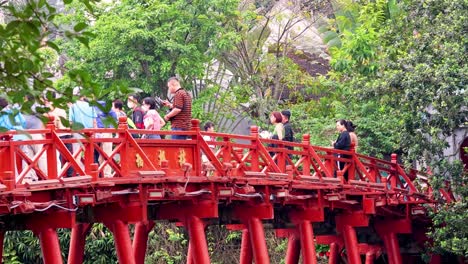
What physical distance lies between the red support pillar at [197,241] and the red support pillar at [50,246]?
10.7 ft

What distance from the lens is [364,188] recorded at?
27.6 meters

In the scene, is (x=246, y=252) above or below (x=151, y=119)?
below

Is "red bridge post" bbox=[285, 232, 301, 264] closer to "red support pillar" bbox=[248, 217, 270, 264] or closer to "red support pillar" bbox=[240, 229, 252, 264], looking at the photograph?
"red support pillar" bbox=[240, 229, 252, 264]

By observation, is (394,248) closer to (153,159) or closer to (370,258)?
(370,258)

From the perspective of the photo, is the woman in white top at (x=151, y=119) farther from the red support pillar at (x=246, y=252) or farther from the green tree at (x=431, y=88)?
the red support pillar at (x=246, y=252)

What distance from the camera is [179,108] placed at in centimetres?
2305

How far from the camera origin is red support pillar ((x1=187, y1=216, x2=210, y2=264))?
77.0ft

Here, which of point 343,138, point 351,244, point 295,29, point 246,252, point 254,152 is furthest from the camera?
point 295,29

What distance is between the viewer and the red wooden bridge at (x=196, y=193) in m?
20.1

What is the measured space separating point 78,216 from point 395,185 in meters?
9.02

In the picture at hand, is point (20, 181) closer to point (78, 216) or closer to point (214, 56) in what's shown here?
point (78, 216)

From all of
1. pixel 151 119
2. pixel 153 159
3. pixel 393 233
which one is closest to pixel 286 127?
pixel 151 119

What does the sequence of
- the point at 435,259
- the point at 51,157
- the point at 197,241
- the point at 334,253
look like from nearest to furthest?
the point at 51,157 < the point at 197,241 < the point at 435,259 < the point at 334,253

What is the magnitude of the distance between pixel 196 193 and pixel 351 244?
6.99m
